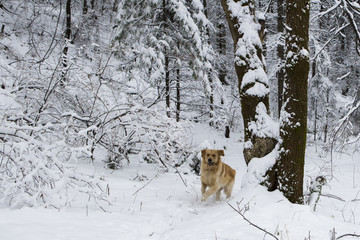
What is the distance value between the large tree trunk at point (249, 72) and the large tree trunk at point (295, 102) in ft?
1.77

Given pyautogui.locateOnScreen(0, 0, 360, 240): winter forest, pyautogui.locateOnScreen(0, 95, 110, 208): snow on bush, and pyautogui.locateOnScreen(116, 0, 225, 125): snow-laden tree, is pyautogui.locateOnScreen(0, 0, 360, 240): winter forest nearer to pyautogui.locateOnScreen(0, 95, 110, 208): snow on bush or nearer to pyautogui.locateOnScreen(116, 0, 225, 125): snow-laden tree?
pyautogui.locateOnScreen(0, 95, 110, 208): snow on bush

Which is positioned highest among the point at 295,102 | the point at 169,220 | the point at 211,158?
the point at 295,102

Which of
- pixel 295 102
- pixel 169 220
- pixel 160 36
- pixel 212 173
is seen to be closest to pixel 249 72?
pixel 295 102

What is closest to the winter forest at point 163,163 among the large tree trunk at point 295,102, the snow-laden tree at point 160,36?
the large tree trunk at point 295,102

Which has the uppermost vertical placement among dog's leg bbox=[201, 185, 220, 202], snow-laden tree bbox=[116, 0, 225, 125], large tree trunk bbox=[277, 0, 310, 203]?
snow-laden tree bbox=[116, 0, 225, 125]

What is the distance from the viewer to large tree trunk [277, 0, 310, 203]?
4.70 metres

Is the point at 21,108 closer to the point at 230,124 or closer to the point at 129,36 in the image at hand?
the point at 129,36

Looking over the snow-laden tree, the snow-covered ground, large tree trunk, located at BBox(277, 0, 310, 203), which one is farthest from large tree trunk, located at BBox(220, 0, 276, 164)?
the snow-laden tree

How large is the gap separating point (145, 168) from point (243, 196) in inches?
201

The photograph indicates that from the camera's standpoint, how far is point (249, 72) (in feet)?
17.4

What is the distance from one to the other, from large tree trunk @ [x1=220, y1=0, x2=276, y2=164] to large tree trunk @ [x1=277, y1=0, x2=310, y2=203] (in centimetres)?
54

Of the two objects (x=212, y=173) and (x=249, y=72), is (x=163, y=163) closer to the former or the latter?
(x=212, y=173)

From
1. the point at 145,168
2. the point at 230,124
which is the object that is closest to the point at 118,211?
the point at 145,168

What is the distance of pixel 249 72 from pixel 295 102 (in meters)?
1.04
